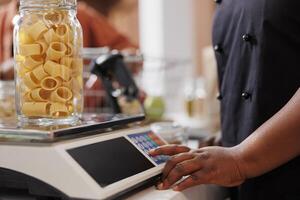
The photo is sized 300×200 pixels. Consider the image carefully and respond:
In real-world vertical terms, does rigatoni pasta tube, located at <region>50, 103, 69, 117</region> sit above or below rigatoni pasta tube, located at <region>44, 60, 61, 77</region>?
below

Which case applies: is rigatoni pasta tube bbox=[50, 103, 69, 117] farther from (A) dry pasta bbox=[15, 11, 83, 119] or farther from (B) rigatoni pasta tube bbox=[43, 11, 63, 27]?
(B) rigatoni pasta tube bbox=[43, 11, 63, 27]

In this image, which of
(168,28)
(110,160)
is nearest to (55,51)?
(110,160)

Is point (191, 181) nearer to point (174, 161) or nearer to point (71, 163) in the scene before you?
point (174, 161)

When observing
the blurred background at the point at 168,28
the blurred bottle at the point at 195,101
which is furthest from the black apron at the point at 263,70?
the blurred background at the point at 168,28

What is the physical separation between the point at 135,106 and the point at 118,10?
5.31 feet

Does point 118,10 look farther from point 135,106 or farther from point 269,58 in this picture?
point 269,58

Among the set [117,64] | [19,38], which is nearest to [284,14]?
[19,38]

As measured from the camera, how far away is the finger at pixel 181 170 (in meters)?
0.70

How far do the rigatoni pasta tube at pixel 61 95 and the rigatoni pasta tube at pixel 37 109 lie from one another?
0.01 m

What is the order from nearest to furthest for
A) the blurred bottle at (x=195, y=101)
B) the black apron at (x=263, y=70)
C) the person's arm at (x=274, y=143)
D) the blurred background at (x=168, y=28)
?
the person's arm at (x=274, y=143) < the black apron at (x=263, y=70) < the blurred bottle at (x=195, y=101) < the blurred background at (x=168, y=28)

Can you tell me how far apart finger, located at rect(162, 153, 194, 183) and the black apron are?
0.17m

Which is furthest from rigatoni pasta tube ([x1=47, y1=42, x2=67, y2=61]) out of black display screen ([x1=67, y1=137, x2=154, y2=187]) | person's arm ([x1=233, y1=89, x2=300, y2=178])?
person's arm ([x1=233, y1=89, x2=300, y2=178])

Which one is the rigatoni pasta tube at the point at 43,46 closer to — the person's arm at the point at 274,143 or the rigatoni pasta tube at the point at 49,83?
the rigatoni pasta tube at the point at 49,83

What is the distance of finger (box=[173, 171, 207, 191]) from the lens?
69cm
